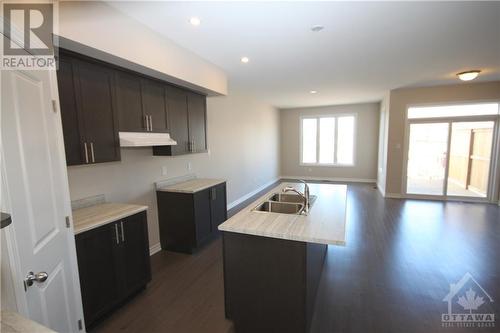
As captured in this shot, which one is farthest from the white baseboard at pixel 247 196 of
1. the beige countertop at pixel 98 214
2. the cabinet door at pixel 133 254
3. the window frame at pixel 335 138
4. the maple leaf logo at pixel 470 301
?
the maple leaf logo at pixel 470 301

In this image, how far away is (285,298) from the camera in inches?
69.3

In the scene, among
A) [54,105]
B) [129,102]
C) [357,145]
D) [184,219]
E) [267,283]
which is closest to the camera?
[54,105]

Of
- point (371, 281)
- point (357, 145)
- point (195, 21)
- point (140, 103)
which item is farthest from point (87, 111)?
point (357, 145)

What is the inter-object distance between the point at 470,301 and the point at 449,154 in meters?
Answer: 4.34

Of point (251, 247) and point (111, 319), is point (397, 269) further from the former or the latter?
point (111, 319)

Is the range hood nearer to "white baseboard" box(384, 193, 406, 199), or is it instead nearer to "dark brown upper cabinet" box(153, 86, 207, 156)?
"dark brown upper cabinet" box(153, 86, 207, 156)

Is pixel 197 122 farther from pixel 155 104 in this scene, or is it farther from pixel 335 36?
Result: pixel 335 36

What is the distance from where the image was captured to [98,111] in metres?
2.25

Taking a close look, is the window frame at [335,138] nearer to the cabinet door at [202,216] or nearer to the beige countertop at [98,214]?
the cabinet door at [202,216]

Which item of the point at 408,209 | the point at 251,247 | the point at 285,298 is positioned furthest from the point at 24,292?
the point at 408,209

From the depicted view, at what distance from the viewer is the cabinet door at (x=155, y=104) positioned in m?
2.77

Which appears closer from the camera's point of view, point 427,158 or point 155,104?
point 155,104

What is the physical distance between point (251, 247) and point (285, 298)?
0.44 m

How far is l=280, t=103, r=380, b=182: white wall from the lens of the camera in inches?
304
